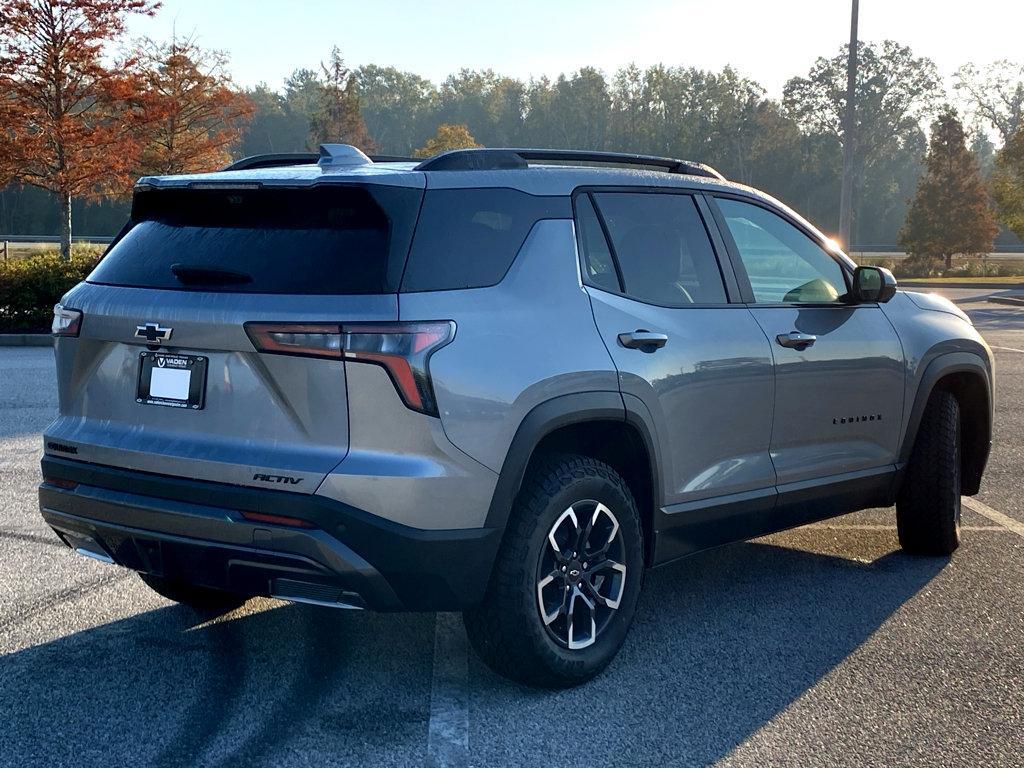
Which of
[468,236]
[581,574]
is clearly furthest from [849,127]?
[468,236]

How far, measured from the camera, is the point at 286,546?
12.4 ft

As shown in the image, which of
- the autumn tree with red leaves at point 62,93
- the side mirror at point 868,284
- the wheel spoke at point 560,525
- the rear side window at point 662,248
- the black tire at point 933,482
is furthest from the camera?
the autumn tree with red leaves at point 62,93

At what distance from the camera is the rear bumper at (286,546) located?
376cm

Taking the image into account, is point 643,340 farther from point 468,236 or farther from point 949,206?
point 949,206

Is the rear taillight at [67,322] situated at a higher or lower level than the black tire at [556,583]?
higher

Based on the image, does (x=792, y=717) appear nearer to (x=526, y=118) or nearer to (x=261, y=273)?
(x=261, y=273)

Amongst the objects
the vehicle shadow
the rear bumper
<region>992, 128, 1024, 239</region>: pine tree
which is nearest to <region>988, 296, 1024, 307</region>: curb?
<region>992, 128, 1024, 239</region>: pine tree

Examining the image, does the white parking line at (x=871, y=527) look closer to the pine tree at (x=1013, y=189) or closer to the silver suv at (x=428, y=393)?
the silver suv at (x=428, y=393)

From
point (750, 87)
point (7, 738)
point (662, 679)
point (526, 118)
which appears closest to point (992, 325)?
point (662, 679)

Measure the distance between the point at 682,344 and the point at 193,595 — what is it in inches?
89.0

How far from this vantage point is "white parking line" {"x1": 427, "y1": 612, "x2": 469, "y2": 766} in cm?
374

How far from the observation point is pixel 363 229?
3.92 m

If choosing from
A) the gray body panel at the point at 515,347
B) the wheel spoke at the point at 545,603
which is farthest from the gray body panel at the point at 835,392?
the wheel spoke at the point at 545,603

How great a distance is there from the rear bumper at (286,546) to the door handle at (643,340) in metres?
0.90
